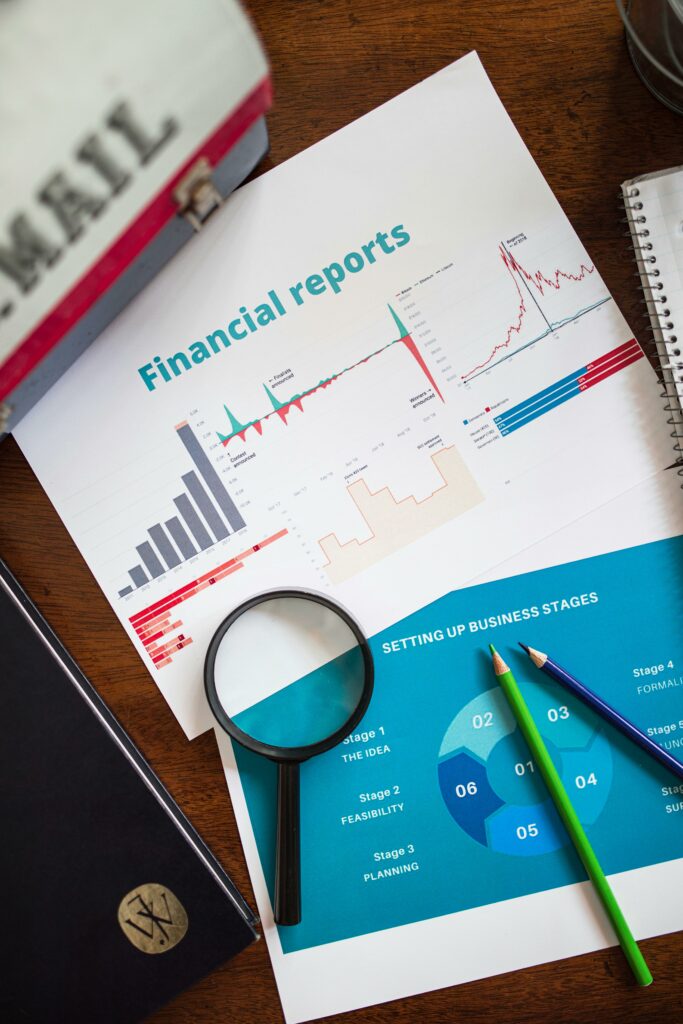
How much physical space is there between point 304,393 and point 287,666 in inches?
11.6

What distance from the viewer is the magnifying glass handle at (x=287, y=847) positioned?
2.60 feet

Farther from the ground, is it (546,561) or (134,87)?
(134,87)

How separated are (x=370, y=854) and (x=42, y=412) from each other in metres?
0.60

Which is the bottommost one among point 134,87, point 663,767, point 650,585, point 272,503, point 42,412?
point 663,767

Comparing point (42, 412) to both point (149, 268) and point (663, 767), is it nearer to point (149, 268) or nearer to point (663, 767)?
point (149, 268)

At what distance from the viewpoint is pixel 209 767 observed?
83 centimetres

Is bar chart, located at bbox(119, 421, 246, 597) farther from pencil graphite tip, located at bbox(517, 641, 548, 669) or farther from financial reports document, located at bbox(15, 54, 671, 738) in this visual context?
pencil graphite tip, located at bbox(517, 641, 548, 669)

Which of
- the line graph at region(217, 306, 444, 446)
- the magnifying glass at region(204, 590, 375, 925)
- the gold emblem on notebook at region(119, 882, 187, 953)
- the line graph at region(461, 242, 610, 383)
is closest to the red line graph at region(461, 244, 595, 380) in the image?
the line graph at region(461, 242, 610, 383)


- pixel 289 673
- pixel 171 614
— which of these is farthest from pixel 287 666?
pixel 171 614

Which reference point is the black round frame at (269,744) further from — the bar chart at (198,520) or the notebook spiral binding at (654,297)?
the notebook spiral binding at (654,297)

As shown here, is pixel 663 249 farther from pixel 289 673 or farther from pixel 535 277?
pixel 289 673

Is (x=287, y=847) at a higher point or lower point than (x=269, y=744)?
lower

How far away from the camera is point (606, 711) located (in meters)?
0.82

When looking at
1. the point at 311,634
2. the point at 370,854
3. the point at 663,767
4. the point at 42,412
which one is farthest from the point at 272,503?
the point at 663,767
